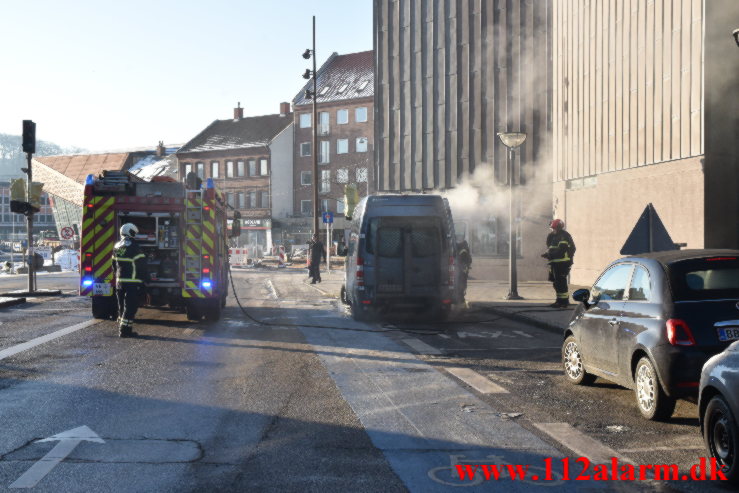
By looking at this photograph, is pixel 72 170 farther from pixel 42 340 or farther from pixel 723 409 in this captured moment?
pixel 723 409

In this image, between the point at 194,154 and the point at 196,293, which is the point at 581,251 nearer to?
the point at 196,293

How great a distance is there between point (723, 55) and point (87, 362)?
14222 mm

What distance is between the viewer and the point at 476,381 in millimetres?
8633

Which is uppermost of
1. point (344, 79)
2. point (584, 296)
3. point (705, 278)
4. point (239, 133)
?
point (344, 79)

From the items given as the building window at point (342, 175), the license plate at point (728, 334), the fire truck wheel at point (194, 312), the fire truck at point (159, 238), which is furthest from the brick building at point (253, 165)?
the license plate at point (728, 334)

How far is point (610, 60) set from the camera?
22.6 metres

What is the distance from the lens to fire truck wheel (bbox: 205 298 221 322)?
15094 mm

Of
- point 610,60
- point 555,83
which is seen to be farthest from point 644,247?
point 555,83

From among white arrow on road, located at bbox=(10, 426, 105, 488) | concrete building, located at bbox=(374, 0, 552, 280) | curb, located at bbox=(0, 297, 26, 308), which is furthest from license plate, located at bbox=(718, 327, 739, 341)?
concrete building, located at bbox=(374, 0, 552, 280)

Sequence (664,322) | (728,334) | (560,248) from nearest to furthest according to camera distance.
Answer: (728,334), (664,322), (560,248)

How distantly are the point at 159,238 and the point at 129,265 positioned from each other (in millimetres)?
2252

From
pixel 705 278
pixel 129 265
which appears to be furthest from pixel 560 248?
pixel 705 278

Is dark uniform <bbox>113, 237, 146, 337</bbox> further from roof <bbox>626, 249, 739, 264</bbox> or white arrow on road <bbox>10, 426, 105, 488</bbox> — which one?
roof <bbox>626, 249, 739, 264</bbox>

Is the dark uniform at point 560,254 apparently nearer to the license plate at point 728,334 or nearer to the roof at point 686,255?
the roof at point 686,255
